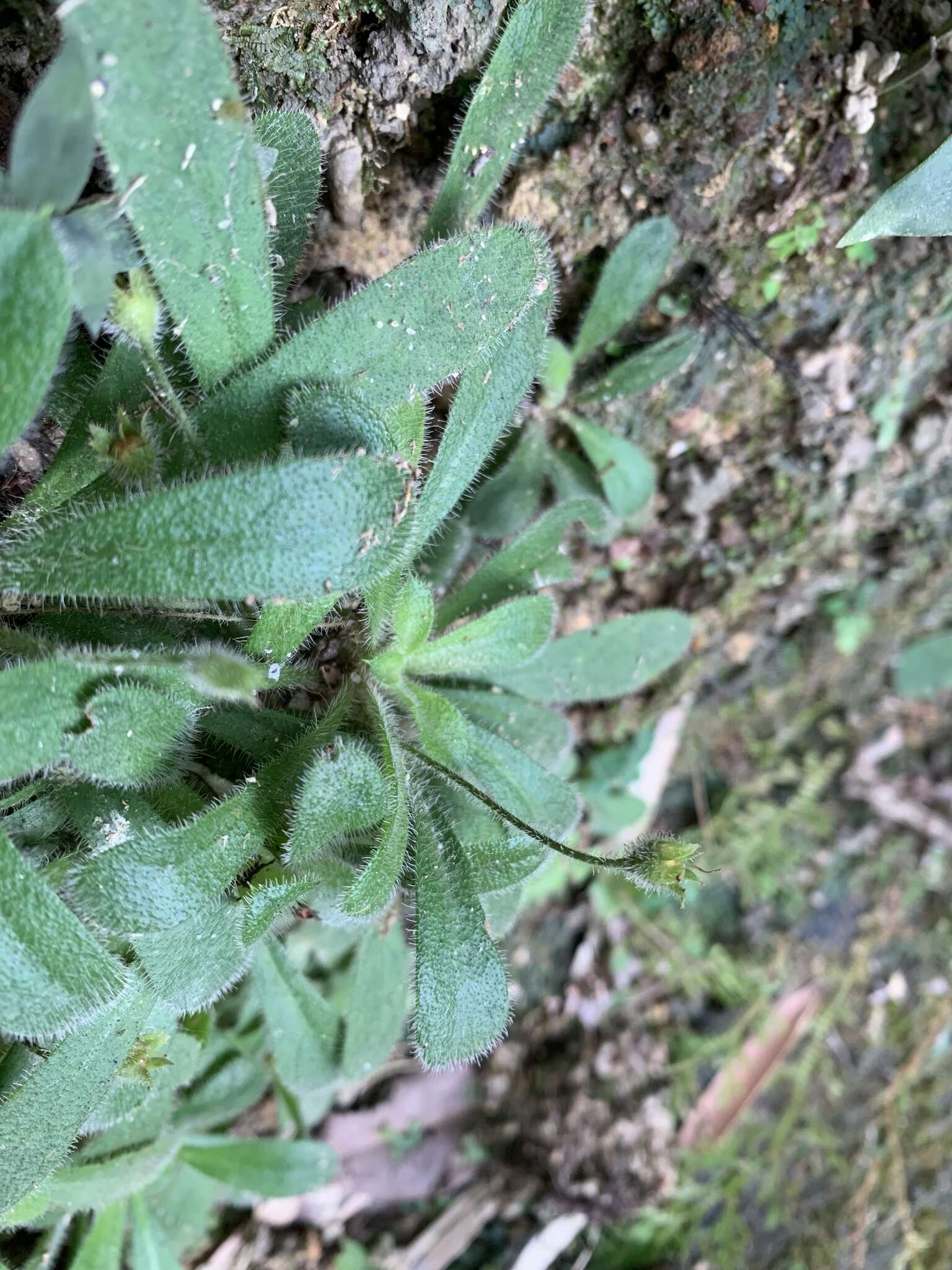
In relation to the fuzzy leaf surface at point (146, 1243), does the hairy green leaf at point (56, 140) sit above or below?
above

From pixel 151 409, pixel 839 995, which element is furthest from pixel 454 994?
pixel 839 995

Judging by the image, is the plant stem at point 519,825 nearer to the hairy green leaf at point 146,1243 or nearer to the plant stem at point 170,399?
the plant stem at point 170,399

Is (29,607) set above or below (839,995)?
above

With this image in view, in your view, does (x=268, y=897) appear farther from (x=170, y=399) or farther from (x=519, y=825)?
(x=170, y=399)

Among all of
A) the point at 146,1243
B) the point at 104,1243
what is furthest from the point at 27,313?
the point at 146,1243

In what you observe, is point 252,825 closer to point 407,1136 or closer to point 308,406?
point 308,406

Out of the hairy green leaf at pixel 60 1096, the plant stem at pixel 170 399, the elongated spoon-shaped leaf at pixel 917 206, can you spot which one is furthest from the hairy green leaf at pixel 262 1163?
the elongated spoon-shaped leaf at pixel 917 206

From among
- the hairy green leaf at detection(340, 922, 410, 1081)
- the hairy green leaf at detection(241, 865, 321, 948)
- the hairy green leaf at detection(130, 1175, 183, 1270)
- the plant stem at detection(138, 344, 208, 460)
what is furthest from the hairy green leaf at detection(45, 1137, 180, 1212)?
the plant stem at detection(138, 344, 208, 460)
